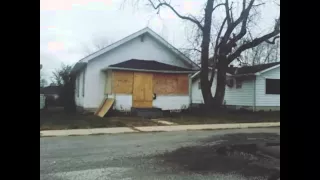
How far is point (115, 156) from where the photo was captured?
3.59 m

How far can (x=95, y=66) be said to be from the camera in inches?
A: 187

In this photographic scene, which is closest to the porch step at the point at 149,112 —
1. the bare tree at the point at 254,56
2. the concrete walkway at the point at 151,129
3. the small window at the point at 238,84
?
the concrete walkway at the point at 151,129

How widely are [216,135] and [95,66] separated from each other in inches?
86.3

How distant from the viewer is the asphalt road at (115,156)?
9.48ft

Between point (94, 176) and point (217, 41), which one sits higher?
point (217, 41)

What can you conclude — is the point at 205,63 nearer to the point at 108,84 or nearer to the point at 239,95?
the point at 239,95

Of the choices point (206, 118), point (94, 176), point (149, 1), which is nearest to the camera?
point (94, 176)

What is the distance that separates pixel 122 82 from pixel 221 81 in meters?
1.79

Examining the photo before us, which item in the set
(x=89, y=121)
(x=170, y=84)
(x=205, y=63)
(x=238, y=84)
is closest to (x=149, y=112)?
(x=170, y=84)

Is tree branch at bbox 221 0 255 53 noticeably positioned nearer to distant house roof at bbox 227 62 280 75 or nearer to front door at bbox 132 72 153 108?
distant house roof at bbox 227 62 280 75

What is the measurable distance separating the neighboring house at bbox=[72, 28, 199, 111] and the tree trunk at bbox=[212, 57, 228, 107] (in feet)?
1.73
